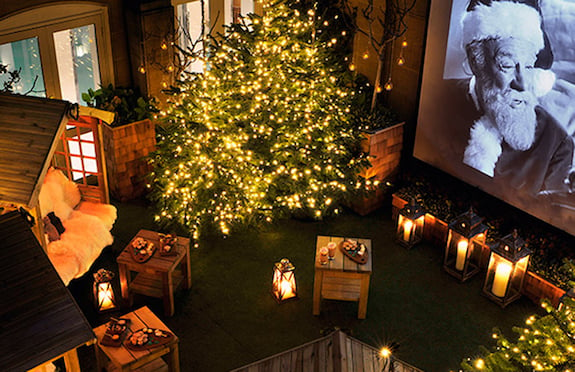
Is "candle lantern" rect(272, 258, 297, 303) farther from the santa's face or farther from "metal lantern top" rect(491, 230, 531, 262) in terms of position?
the santa's face

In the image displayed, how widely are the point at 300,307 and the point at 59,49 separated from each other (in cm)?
418

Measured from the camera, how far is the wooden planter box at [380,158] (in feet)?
22.6

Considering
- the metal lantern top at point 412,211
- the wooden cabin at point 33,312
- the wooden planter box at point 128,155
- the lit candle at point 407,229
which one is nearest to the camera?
the wooden cabin at point 33,312

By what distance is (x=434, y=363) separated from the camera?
17.3 feet

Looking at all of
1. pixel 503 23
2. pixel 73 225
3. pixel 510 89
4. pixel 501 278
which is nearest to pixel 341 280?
pixel 501 278

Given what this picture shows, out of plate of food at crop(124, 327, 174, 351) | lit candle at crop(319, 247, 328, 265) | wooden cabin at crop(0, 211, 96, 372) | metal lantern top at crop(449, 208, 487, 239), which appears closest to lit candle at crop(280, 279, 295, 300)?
lit candle at crop(319, 247, 328, 265)

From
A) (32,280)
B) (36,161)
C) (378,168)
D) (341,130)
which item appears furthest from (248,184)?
(32,280)

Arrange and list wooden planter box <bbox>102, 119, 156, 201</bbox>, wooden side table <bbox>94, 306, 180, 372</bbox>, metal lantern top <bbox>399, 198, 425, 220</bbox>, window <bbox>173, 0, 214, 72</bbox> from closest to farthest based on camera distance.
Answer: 1. wooden side table <bbox>94, 306, 180, 372</bbox>
2. metal lantern top <bbox>399, 198, 425, 220</bbox>
3. wooden planter box <bbox>102, 119, 156, 201</bbox>
4. window <bbox>173, 0, 214, 72</bbox>

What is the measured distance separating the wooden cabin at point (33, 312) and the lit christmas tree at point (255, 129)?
2369 mm

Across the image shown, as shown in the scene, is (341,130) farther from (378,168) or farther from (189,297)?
(189,297)

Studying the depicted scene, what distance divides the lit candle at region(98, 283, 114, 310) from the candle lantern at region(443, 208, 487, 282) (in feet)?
11.2

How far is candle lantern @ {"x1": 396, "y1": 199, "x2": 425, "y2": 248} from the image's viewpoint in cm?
648

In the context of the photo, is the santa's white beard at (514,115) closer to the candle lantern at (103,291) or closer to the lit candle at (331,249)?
the lit candle at (331,249)

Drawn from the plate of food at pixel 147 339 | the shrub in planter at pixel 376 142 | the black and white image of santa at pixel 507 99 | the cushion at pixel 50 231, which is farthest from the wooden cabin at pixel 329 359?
the shrub in planter at pixel 376 142
